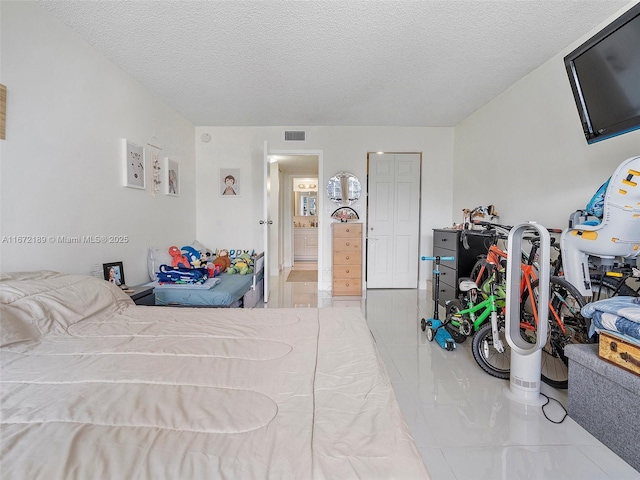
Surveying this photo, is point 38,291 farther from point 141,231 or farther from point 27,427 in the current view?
point 141,231

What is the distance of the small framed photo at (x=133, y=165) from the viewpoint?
3.01 m

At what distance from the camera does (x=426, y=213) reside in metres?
4.93

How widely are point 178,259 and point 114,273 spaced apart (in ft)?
2.46

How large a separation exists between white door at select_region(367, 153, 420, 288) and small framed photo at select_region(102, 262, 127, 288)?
133 inches

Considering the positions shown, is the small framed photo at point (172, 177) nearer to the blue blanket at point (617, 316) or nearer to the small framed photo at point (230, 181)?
the small framed photo at point (230, 181)

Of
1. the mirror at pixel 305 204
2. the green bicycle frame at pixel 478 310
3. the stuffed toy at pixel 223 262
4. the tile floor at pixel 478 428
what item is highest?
the mirror at pixel 305 204

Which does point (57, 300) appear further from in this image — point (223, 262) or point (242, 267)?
point (223, 262)

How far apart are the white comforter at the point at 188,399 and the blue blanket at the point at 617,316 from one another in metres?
1.18

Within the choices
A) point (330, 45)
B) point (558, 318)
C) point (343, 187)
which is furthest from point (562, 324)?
point (343, 187)

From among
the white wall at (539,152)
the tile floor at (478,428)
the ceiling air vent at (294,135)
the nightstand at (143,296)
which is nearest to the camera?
the tile floor at (478,428)

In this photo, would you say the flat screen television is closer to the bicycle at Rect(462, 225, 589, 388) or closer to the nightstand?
the bicycle at Rect(462, 225, 589, 388)

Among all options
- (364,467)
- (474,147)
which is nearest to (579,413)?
(364,467)

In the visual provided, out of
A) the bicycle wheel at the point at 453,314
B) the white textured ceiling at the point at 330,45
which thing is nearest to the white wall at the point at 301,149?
the white textured ceiling at the point at 330,45

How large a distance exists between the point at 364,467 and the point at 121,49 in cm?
341
